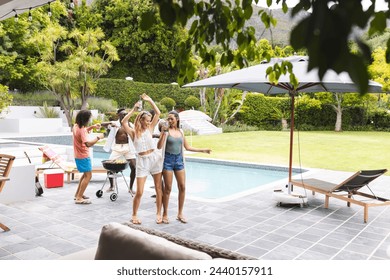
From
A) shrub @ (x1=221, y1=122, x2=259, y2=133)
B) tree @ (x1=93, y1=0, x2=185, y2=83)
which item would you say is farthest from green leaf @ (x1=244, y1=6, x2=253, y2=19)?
tree @ (x1=93, y1=0, x2=185, y2=83)

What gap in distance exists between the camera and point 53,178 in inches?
309

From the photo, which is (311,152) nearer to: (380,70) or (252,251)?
(252,251)

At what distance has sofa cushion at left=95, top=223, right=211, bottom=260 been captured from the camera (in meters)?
2.04

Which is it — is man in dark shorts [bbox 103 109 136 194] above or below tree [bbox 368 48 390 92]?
below

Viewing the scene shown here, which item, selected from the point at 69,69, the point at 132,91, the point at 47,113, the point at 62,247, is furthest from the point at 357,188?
the point at 132,91

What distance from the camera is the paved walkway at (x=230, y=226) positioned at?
446cm

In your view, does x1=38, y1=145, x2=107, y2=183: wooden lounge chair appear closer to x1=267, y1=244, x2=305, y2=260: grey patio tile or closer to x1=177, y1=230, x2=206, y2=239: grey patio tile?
x1=177, y1=230, x2=206, y2=239: grey patio tile

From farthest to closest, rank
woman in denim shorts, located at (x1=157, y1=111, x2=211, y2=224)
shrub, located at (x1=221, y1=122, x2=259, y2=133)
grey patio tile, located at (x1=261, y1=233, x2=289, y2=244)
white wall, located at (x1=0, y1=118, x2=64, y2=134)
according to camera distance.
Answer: shrub, located at (x1=221, y1=122, x2=259, y2=133), white wall, located at (x1=0, y1=118, x2=64, y2=134), woman in denim shorts, located at (x1=157, y1=111, x2=211, y2=224), grey patio tile, located at (x1=261, y1=233, x2=289, y2=244)

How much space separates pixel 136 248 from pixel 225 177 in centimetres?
845

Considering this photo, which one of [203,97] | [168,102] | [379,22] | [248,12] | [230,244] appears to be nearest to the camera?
[379,22]

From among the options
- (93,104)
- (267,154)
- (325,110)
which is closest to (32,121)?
(93,104)

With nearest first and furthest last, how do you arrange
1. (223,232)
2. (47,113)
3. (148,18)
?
(148,18) → (223,232) → (47,113)

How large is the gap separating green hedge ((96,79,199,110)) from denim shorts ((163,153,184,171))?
71.5 ft

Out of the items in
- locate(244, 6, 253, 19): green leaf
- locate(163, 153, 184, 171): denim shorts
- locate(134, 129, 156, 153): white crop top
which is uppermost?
locate(244, 6, 253, 19): green leaf
